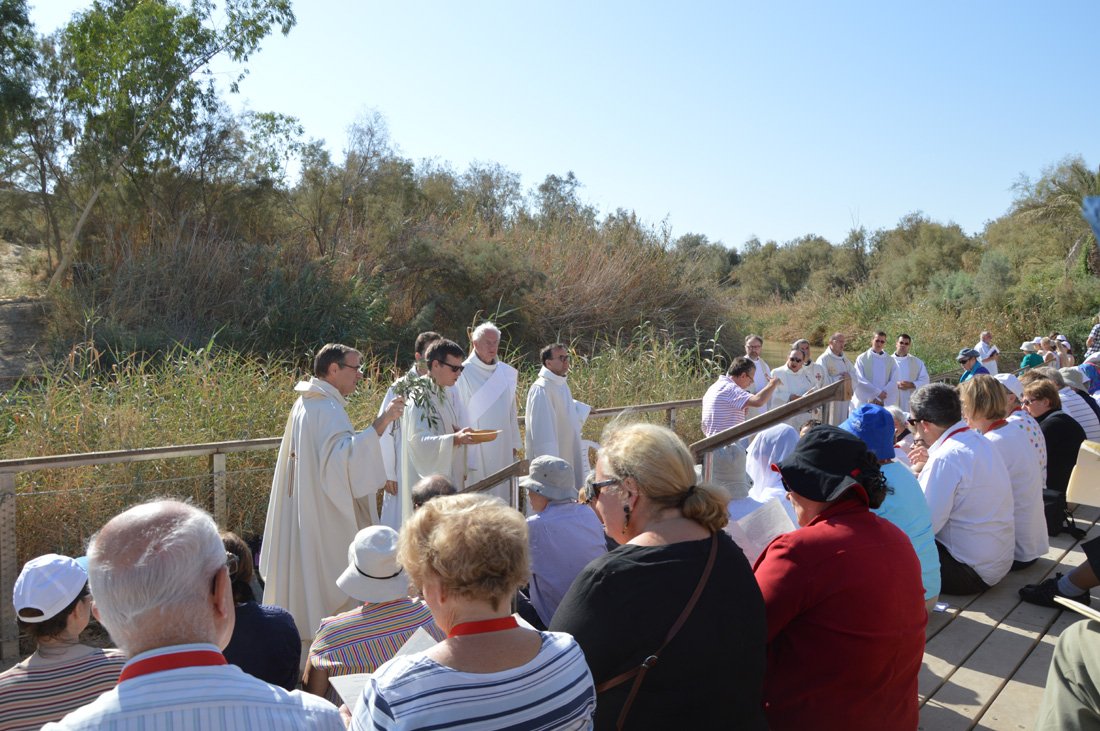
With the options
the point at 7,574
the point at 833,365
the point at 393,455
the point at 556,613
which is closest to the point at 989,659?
the point at 556,613

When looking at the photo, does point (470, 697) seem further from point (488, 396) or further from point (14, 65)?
point (14, 65)

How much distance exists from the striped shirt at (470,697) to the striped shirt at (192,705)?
238 millimetres

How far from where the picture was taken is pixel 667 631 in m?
2.25

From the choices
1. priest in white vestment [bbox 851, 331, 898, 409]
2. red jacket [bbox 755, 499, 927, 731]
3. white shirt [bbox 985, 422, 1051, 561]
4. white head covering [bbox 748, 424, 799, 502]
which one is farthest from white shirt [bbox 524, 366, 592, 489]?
priest in white vestment [bbox 851, 331, 898, 409]

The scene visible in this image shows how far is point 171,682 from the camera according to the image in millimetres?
1514

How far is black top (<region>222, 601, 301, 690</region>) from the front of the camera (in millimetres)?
2943

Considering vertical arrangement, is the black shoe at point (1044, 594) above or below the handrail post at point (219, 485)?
below

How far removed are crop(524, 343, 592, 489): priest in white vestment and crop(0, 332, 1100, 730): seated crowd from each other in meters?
2.88

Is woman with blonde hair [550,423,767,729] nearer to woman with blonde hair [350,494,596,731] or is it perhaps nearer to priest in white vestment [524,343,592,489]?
woman with blonde hair [350,494,596,731]

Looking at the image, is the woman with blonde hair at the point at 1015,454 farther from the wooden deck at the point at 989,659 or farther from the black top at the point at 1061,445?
the black top at the point at 1061,445

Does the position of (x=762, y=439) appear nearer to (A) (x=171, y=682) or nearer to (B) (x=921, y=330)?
(A) (x=171, y=682)

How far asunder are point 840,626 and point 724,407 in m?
5.97

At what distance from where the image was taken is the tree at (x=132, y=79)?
698 inches

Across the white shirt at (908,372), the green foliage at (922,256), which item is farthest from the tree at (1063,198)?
the white shirt at (908,372)
